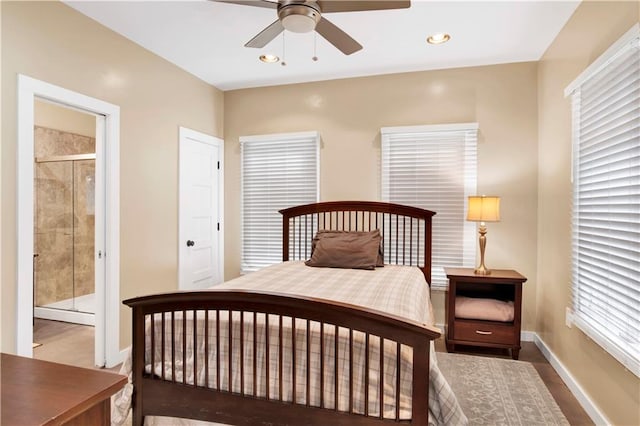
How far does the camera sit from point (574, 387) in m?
2.57

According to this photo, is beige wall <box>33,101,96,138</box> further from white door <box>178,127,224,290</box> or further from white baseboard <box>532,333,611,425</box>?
white baseboard <box>532,333,611,425</box>

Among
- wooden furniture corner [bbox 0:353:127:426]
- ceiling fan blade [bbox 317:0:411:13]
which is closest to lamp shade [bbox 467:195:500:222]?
ceiling fan blade [bbox 317:0:411:13]

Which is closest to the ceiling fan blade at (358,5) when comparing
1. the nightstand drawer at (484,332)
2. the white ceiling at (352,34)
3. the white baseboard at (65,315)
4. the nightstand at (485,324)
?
the white ceiling at (352,34)

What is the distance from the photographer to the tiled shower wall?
4.35 meters

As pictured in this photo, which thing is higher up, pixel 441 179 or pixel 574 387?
pixel 441 179

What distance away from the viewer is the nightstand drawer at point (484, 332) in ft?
10.4

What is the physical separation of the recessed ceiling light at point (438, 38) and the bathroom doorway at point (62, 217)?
3.95 m

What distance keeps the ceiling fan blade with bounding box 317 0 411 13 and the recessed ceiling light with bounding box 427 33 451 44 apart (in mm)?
1290

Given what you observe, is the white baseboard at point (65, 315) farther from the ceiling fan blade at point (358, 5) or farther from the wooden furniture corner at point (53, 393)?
the ceiling fan blade at point (358, 5)

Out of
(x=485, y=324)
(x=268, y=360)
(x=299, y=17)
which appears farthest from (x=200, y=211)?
(x=485, y=324)

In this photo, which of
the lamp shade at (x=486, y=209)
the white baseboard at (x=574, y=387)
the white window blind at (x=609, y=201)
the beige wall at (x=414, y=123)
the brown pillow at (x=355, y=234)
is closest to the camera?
the white window blind at (x=609, y=201)

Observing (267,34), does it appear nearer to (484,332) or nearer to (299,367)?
(299,367)

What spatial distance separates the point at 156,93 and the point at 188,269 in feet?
6.05

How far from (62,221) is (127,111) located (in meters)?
2.21
